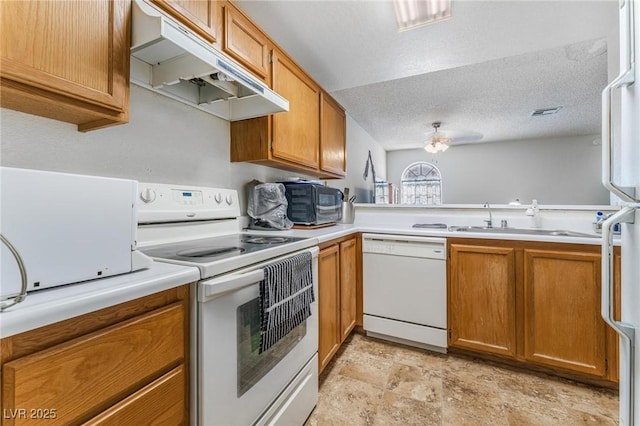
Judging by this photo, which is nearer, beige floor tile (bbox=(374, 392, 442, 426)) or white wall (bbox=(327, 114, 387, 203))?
beige floor tile (bbox=(374, 392, 442, 426))

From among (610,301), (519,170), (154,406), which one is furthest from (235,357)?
(519,170)

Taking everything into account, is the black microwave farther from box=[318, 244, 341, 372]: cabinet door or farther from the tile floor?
the tile floor

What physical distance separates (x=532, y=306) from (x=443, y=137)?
3.29m

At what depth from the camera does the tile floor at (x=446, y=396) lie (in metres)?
1.41

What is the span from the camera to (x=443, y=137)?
439 centimetres

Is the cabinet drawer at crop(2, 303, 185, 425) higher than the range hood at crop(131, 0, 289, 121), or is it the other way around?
the range hood at crop(131, 0, 289, 121)

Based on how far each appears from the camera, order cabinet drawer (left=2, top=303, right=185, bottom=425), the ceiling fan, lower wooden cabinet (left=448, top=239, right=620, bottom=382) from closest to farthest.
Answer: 1. cabinet drawer (left=2, top=303, right=185, bottom=425)
2. lower wooden cabinet (left=448, top=239, right=620, bottom=382)
3. the ceiling fan

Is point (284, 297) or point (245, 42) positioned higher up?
point (245, 42)

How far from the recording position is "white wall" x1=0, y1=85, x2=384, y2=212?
0.91 meters

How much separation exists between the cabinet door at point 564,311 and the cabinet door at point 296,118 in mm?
1642

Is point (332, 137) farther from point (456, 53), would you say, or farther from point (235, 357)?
point (235, 357)

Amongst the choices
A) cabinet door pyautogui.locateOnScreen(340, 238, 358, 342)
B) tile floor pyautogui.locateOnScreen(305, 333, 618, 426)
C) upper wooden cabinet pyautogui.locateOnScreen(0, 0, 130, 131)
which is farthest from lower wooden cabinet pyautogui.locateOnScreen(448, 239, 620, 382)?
upper wooden cabinet pyautogui.locateOnScreen(0, 0, 130, 131)

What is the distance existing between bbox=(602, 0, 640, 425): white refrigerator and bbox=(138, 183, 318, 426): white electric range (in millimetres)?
1101

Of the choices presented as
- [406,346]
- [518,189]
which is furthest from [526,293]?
[518,189]
